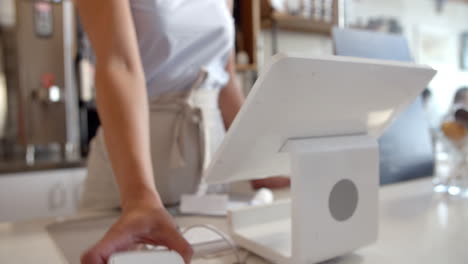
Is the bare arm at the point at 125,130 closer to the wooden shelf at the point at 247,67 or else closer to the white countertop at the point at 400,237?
the white countertop at the point at 400,237

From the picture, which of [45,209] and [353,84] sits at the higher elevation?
[353,84]

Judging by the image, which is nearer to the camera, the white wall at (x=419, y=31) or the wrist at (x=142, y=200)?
the wrist at (x=142, y=200)

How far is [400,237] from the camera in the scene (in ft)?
1.83

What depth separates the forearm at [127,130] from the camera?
1.62 feet

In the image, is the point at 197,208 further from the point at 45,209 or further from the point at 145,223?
the point at 45,209

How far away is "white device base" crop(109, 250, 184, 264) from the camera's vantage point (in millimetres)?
370

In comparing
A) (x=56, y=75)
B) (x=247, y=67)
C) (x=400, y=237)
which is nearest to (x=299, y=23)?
(x=247, y=67)

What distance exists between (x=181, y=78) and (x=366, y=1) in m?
2.45

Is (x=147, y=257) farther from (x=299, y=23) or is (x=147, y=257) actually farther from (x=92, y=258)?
(x=299, y=23)

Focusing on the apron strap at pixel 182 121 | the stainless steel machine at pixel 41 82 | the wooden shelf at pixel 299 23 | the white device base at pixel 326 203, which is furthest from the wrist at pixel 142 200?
the wooden shelf at pixel 299 23

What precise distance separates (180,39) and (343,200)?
0.51 metres

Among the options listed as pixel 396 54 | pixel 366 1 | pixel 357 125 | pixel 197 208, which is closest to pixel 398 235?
pixel 357 125

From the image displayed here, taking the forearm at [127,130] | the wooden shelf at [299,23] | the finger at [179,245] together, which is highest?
the wooden shelf at [299,23]

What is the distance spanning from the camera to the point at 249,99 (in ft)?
1.15
